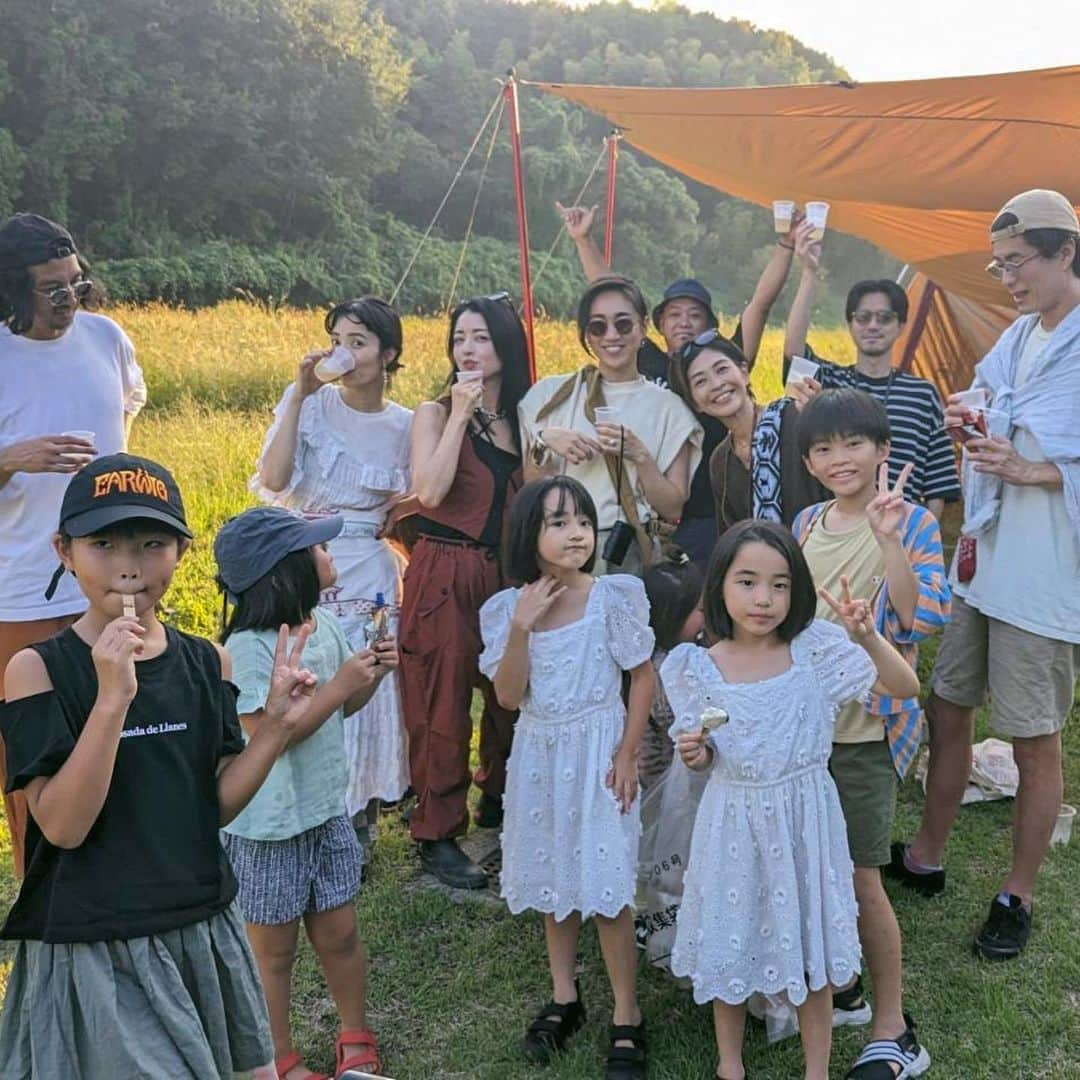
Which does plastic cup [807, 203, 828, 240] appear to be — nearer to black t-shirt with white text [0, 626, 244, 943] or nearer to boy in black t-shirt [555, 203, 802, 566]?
boy in black t-shirt [555, 203, 802, 566]

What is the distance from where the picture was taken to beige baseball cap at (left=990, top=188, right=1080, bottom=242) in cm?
272

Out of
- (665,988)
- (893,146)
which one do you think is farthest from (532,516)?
(893,146)

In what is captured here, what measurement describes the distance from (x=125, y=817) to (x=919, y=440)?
2.61 meters

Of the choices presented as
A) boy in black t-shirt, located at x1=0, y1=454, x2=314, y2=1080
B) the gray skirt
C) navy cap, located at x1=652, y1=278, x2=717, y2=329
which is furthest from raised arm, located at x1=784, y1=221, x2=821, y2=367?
the gray skirt

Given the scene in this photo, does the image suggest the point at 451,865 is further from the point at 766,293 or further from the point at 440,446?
the point at 766,293

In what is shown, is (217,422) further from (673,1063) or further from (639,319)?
(673,1063)

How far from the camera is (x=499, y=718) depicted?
351 centimetres

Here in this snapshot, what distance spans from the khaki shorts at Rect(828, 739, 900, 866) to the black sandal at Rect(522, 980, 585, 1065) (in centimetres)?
82

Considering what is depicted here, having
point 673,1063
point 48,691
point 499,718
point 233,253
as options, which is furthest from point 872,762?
point 233,253

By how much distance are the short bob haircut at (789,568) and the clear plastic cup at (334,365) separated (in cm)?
141

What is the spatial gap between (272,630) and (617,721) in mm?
880

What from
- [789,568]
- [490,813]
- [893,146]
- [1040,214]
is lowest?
[490,813]

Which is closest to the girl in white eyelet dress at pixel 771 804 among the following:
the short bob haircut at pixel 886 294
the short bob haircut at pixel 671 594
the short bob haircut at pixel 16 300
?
the short bob haircut at pixel 671 594

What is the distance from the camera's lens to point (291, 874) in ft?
7.43
